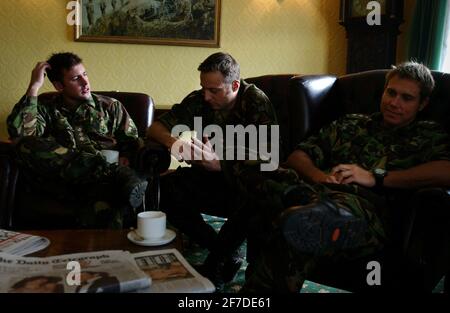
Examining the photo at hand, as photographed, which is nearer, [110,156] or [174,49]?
[110,156]

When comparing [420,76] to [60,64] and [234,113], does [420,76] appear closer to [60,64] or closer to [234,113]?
[234,113]

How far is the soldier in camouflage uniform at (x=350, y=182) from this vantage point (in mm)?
1091

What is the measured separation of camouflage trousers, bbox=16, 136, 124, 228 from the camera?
1696 mm

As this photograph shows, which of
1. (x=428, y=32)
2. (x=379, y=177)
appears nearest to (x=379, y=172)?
(x=379, y=177)

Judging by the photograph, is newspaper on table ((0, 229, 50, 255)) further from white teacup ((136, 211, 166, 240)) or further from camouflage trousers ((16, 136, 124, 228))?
camouflage trousers ((16, 136, 124, 228))

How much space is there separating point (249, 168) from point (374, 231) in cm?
42

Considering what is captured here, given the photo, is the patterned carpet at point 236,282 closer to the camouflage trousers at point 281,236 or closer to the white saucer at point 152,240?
the camouflage trousers at point 281,236

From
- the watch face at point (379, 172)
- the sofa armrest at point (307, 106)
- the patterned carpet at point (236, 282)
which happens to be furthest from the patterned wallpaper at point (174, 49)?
the watch face at point (379, 172)

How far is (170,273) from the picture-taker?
3.30ft

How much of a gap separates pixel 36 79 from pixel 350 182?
1.55m

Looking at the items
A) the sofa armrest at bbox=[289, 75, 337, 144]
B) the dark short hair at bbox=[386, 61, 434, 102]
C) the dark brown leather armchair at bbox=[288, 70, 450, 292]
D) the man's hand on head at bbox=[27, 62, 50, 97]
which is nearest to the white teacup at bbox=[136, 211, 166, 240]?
the dark brown leather armchair at bbox=[288, 70, 450, 292]
